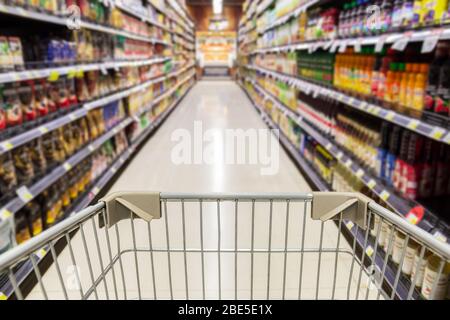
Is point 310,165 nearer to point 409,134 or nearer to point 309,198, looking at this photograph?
point 409,134

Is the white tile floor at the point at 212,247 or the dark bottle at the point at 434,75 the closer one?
the dark bottle at the point at 434,75

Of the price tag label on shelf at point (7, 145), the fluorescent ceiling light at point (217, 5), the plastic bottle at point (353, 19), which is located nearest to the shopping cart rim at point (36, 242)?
the price tag label on shelf at point (7, 145)

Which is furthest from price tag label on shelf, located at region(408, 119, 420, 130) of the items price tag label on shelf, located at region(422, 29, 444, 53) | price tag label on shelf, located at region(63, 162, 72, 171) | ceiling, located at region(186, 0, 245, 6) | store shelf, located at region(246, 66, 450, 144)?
ceiling, located at region(186, 0, 245, 6)

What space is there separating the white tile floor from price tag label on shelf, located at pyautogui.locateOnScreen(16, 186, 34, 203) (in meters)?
0.44

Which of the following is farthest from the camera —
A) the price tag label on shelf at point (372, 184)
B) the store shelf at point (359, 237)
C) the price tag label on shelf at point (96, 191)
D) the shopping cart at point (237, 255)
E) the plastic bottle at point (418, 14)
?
the price tag label on shelf at point (96, 191)

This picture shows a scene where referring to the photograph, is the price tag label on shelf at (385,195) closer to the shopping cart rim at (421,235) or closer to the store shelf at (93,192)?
the shopping cart rim at (421,235)

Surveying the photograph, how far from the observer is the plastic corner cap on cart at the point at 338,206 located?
983mm

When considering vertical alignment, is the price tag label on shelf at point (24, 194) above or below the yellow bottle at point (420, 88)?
below

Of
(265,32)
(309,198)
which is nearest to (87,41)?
(309,198)

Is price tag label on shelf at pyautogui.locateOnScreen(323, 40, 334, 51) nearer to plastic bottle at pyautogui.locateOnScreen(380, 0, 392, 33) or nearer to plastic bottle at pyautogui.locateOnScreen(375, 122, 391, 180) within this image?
plastic bottle at pyautogui.locateOnScreen(380, 0, 392, 33)

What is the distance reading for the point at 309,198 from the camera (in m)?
0.99

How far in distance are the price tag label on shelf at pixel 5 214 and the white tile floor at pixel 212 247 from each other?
436mm

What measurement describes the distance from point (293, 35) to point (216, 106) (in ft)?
13.7

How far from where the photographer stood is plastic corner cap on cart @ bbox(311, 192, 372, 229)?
38.7 inches
